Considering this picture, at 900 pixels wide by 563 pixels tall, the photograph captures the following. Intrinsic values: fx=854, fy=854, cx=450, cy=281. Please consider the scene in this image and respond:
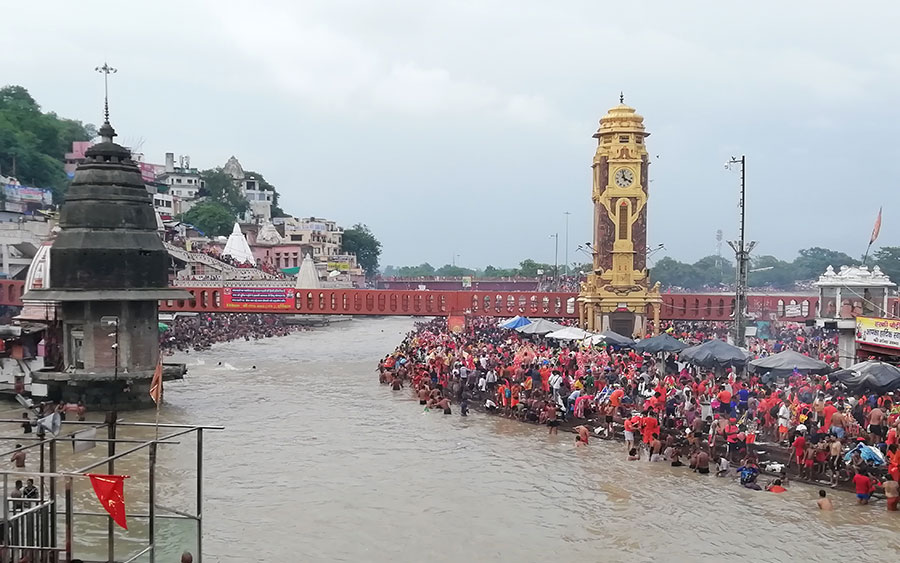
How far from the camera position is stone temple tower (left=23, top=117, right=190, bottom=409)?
24.1 m

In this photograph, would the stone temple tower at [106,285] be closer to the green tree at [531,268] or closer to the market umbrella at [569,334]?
the market umbrella at [569,334]

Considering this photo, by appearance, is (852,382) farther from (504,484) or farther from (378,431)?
(378,431)

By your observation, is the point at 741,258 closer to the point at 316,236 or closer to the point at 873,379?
the point at 873,379

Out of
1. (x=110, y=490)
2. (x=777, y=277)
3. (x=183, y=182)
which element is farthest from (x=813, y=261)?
(x=110, y=490)

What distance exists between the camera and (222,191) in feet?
360

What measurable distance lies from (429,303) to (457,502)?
82.1 feet

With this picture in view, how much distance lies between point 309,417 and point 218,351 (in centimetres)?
2362

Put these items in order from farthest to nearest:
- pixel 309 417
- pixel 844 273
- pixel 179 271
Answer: pixel 179 271, pixel 844 273, pixel 309 417

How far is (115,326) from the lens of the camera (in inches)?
967

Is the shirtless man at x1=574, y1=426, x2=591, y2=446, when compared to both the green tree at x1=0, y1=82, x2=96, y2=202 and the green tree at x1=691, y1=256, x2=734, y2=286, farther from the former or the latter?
the green tree at x1=691, y1=256, x2=734, y2=286

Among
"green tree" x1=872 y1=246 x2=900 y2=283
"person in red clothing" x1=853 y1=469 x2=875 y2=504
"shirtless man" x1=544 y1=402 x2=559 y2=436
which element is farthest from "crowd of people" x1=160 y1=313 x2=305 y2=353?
"green tree" x1=872 y1=246 x2=900 y2=283

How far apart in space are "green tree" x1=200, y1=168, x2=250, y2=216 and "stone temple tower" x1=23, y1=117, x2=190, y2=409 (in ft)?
279

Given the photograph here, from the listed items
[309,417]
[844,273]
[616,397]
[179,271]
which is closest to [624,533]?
[616,397]

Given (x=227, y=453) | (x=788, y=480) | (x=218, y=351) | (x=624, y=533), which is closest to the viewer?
(x=624, y=533)
